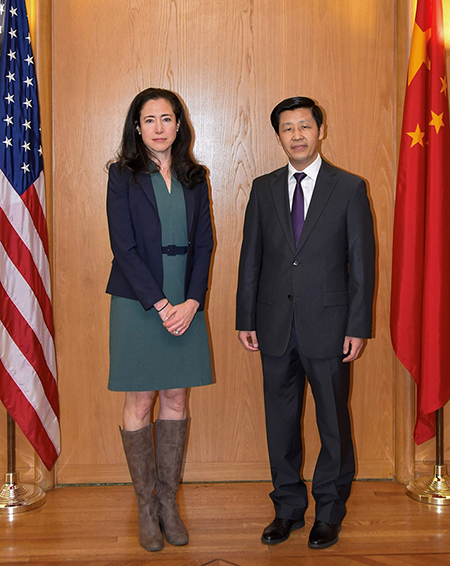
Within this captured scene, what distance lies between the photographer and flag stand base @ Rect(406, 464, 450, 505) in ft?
9.08

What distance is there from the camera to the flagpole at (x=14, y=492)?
272 centimetres

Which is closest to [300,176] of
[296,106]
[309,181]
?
[309,181]

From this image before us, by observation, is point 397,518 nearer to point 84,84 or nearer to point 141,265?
point 141,265

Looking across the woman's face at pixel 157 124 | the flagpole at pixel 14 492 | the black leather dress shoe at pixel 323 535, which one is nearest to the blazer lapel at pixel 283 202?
the woman's face at pixel 157 124

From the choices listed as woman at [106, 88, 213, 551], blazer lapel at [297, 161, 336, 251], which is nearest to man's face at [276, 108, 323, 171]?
blazer lapel at [297, 161, 336, 251]

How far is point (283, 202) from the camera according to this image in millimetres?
2410

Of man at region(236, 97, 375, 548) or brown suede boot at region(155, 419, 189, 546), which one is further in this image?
brown suede boot at region(155, 419, 189, 546)

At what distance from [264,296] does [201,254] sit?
318 millimetres

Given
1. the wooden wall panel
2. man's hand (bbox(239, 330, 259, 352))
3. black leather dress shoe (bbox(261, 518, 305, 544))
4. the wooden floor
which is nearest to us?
the wooden floor

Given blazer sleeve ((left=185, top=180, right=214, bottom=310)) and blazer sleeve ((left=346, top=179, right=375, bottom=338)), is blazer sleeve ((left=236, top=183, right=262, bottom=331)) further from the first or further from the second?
blazer sleeve ((left=346, top=179, right=375, bottom=338))

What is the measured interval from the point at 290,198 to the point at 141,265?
2.25 ft

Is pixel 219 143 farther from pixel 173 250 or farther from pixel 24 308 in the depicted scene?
pixel 24 308

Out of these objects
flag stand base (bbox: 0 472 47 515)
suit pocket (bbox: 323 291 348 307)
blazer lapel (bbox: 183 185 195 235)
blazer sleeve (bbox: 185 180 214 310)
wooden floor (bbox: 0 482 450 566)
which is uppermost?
blazer lapel (bbox: 183 185 195 235)

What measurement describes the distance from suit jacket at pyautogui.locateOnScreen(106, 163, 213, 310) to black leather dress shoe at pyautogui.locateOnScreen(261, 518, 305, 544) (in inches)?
38.0
